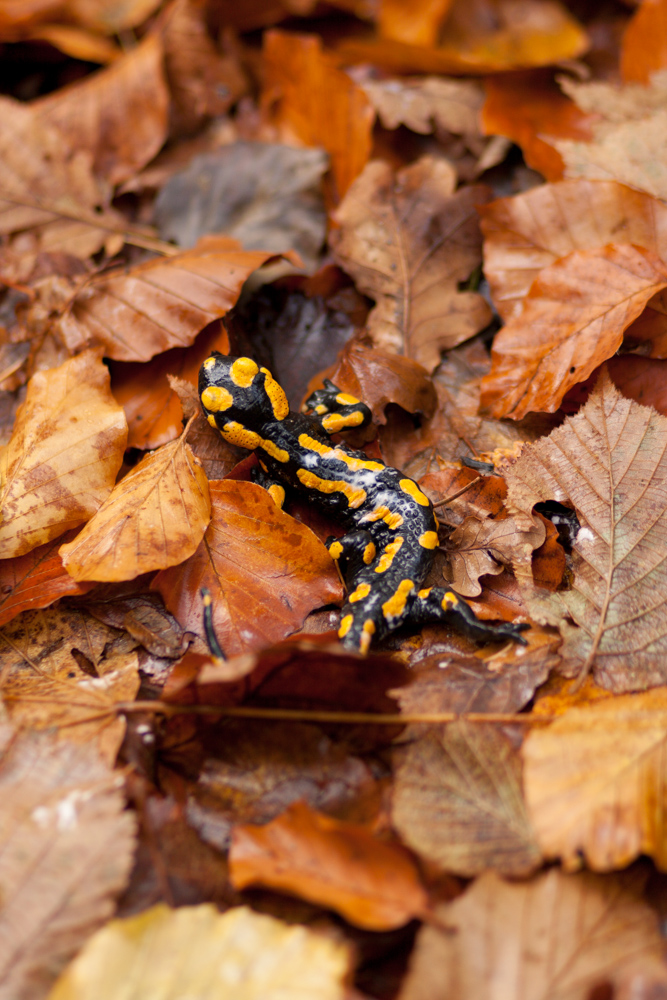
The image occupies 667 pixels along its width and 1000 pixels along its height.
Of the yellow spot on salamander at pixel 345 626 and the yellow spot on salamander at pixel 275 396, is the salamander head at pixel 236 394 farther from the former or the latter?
the yellow spot on salamander at pixel 345 626

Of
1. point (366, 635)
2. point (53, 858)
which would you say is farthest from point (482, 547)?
point (53, 858)

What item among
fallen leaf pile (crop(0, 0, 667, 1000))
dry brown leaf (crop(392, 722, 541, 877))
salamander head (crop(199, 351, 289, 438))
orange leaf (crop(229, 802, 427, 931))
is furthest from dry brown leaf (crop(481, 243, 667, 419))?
orange leaf (crop(229, 802, 427, 931))

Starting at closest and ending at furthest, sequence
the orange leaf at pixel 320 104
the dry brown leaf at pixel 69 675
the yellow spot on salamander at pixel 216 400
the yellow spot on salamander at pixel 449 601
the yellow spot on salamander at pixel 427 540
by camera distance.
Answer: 1. the dry brown leaf at pixel 69 675
2. the yellow spot on salamander at pixel 449 601
3. the yellow spot on salamander at pixel 427 540
4. the yellow spot on salamander at pixel 216 400
5. the orange leaf at pixel 320 104

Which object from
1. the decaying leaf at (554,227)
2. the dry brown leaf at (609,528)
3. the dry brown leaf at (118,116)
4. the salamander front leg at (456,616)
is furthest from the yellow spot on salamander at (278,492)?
the dry brown leaf at (118,116)

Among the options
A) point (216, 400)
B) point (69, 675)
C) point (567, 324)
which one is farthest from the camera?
point (216, 400)

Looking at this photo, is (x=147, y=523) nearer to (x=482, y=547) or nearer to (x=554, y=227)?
(x=482, y=547)

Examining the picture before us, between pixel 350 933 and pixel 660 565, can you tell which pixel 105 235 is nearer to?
pixel 660 565
